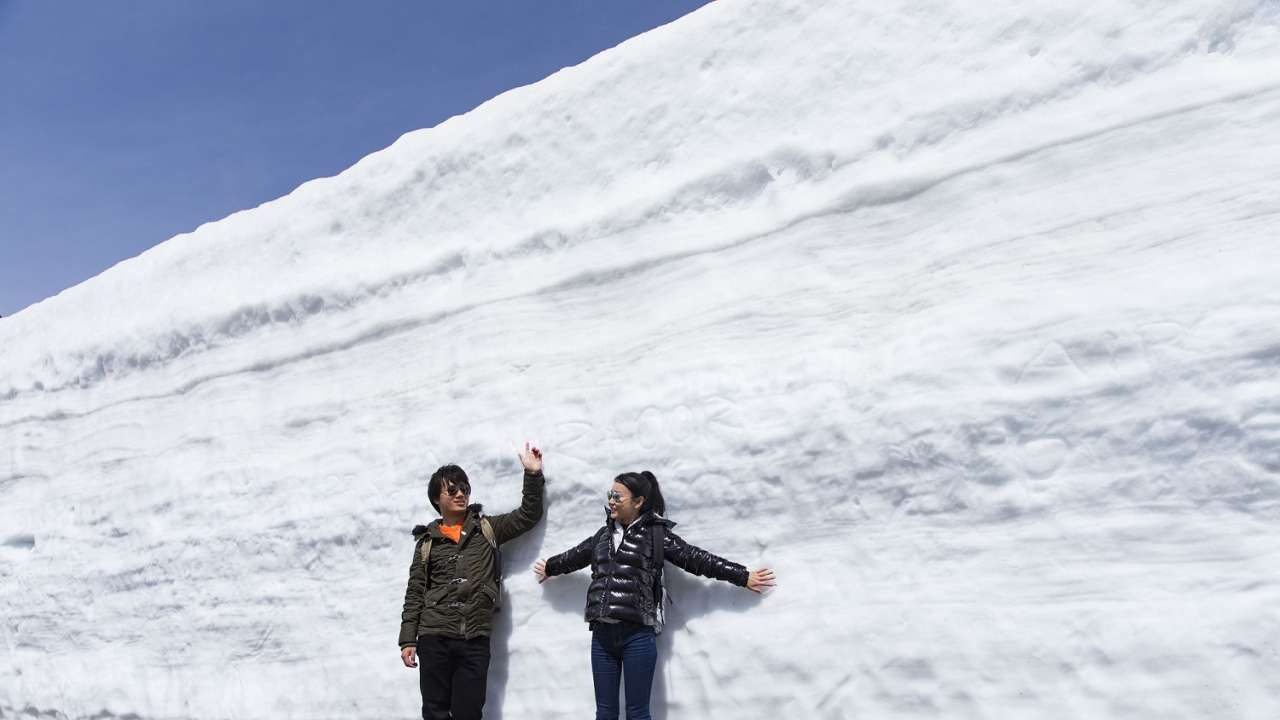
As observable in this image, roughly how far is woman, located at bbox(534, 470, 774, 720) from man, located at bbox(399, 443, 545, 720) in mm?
595

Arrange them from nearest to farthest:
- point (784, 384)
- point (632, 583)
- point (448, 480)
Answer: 1. point (632, 583)
2. point (784, 384)
3. point (448, 480)

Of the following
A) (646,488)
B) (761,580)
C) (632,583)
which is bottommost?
(761,580)

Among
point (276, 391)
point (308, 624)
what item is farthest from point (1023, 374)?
point (276, 391)

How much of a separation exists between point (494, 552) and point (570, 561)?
1.61ft

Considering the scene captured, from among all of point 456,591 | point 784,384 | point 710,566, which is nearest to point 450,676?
point 456,591

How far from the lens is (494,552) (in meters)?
5.12

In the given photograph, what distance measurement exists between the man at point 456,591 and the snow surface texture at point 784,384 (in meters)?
0.20

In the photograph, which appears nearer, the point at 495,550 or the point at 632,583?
the point at 632,583

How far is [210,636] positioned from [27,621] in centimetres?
210

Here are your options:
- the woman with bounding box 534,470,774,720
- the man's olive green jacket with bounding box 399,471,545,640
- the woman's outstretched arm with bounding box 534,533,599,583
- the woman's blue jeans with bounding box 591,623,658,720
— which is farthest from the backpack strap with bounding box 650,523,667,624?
the man's olive green jacket with bounding box 399,471,545,640

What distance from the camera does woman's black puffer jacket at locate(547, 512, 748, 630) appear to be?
14.4 ft

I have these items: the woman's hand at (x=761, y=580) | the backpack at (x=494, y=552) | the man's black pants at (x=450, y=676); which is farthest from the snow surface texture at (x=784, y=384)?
the man's black pants at (x=450, y=676)

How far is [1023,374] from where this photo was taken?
13.6 feet

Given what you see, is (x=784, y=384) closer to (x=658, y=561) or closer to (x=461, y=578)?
(x=658, y=561)
